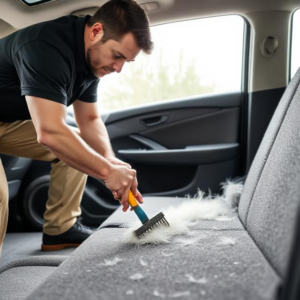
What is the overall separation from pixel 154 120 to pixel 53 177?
30.0 inches

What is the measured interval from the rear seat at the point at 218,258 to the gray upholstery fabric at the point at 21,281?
0.20 metres

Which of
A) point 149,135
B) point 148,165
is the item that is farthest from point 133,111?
point 148,165

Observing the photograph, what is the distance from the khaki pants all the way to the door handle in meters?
0.60

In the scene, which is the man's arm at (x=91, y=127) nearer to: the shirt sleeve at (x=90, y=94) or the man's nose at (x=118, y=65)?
the shirt sleeve at (x=90, y=94)

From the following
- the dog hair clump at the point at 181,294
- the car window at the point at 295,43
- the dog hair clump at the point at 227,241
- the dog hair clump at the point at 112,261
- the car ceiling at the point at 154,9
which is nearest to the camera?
the dog hair clump at the point at 181,294

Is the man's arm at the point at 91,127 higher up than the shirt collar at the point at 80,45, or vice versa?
the shirt collar at the point at 80,45

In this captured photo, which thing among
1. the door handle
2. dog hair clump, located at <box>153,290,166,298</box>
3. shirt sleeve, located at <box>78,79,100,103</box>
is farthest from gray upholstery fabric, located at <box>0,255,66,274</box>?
the door handle

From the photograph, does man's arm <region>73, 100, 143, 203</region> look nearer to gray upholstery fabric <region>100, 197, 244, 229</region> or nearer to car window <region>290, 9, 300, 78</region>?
gray upholstery fabric <region>100, 197, 244, 229</region>

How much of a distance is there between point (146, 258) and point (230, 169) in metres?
1.56

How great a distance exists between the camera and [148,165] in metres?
2.81

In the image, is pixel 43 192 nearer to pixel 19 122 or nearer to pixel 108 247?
pixel 19 122

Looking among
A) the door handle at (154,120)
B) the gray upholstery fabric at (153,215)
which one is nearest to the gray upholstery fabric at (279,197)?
the gray upholstery fabric at (153,215)

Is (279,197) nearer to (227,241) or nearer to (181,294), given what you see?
(227,241)

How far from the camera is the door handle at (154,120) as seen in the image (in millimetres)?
2855
